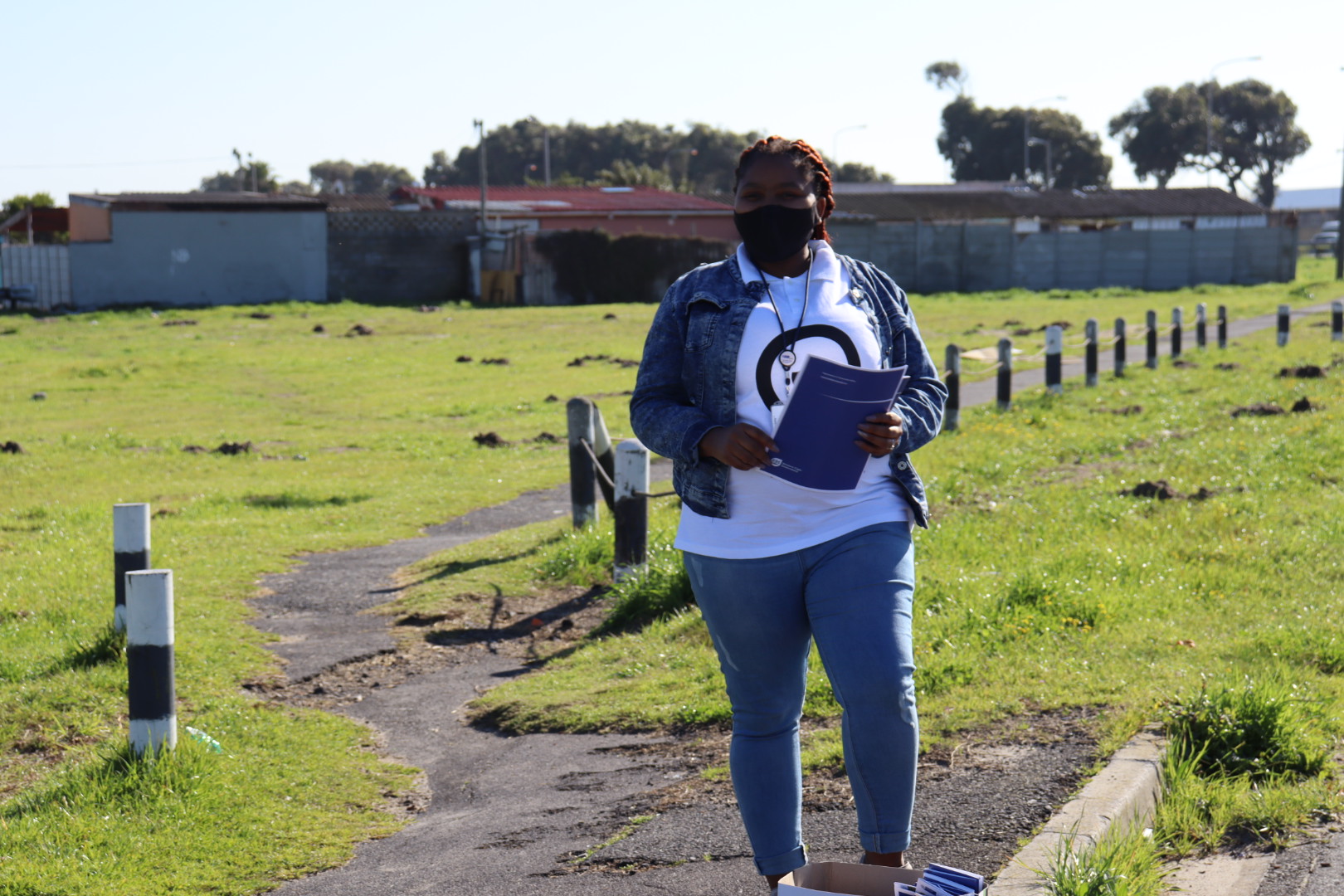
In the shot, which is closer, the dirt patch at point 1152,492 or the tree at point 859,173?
the dirt patch at point 1152,492

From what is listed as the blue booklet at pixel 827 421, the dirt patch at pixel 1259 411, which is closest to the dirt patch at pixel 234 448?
the dirt patch at pixel 1259 411

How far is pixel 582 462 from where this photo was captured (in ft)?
29.3

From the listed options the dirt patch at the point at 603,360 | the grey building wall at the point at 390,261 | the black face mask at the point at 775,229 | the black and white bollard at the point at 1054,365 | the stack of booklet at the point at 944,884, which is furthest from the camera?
the grey building wall at the point at 390,261

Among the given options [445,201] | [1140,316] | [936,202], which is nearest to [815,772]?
[1140,316]

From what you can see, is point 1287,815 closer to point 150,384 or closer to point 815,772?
point 815,772

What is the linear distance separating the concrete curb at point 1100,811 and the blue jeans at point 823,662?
1.65 ft

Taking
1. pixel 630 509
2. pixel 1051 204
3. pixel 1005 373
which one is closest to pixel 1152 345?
pixel 1005 373

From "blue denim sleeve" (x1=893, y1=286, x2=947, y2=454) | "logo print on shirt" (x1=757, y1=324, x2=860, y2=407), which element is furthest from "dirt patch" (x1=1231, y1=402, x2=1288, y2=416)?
"logo print on shirt" (x1=757, y1=324, x2=860, y2=407)

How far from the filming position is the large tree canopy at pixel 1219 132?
9050 cm

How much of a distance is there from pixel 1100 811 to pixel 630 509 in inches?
160

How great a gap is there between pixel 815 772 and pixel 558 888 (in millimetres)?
1087

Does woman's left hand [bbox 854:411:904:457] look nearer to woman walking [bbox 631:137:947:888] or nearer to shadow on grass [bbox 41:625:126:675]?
woman walking [bbox 631:137:947:888]

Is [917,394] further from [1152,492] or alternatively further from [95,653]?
[1152,492]

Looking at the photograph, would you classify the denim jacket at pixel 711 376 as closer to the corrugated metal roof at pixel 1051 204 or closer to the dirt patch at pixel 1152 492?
the dirt patch at pixel 1152 492
